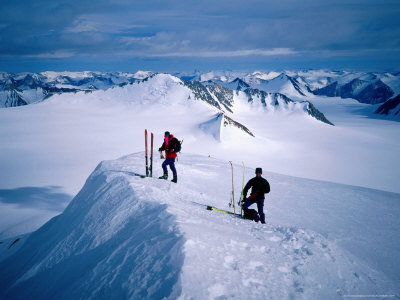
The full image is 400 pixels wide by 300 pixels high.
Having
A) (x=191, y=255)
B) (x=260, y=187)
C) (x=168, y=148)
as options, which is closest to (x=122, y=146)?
(x=168, y=148)

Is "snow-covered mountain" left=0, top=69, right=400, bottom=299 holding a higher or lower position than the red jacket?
lower

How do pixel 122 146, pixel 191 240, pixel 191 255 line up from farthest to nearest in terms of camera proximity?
1. pixel 122 146
2. pixel 191 240
3. pixel 191 255

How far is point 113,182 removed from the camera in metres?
11.3

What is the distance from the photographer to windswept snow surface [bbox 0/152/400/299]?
4.81 m

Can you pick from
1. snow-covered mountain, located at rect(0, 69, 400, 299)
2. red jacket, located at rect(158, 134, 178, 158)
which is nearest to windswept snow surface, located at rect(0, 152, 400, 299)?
snow-covered mountain, located at rect(0, 69, 400, 299)

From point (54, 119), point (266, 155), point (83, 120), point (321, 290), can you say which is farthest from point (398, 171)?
point (54, 119)

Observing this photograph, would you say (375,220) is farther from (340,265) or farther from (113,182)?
(113,182)

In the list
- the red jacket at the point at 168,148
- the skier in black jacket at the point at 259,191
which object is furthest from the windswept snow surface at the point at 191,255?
the red jacket at the point at 168,148

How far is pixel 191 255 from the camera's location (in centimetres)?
510

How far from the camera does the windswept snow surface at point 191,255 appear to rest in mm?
4812

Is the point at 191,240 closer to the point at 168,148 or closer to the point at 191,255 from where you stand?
the point at 191,255

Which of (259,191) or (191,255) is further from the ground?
(259,191)

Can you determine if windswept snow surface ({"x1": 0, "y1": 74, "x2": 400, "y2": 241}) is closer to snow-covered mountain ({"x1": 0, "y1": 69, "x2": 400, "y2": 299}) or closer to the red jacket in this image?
snow-covered mountain ({"x1": 0, "y1": 69, "x2": 400, "y2": 299})

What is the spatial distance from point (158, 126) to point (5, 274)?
7003 centimetres
